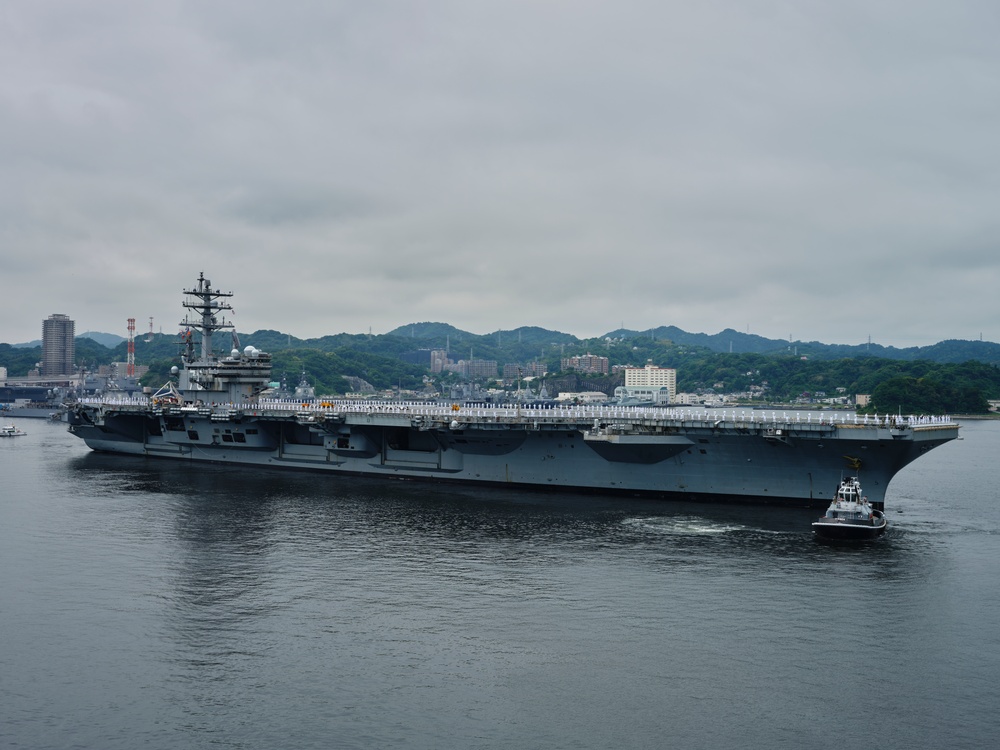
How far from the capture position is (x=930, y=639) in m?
17.3

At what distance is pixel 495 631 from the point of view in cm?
1772

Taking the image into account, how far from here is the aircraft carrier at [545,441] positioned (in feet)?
96.8

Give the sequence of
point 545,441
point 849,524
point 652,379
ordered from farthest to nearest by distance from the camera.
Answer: point 652,379 → point 545,441 → point 849,524

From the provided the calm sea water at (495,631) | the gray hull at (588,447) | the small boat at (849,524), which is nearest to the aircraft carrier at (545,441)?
the gray hull at (588,447)

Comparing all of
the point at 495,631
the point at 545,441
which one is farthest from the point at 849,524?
the point at 495,631

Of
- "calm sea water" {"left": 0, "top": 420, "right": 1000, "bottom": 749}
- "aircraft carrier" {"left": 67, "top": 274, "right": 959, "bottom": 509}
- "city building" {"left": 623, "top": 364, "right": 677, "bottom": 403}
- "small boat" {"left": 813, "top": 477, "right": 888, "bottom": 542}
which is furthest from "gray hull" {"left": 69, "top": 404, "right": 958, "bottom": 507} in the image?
"city building" {"left": 623, "top": 364, "right": 677, "bottom": 403}

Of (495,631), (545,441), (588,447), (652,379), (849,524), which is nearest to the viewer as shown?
(495,631)

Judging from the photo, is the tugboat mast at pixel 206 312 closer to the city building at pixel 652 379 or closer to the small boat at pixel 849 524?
the small boat at pixel 849 524

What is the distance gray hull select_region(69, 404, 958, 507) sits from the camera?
2933 cm

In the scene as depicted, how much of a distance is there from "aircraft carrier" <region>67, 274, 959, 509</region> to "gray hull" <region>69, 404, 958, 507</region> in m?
0.05

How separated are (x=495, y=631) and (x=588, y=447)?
16.4 m

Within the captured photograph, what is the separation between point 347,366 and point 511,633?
165127 mm

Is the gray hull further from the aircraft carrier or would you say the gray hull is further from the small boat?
the small boat

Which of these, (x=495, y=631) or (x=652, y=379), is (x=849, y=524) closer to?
(x=495, y=631)
